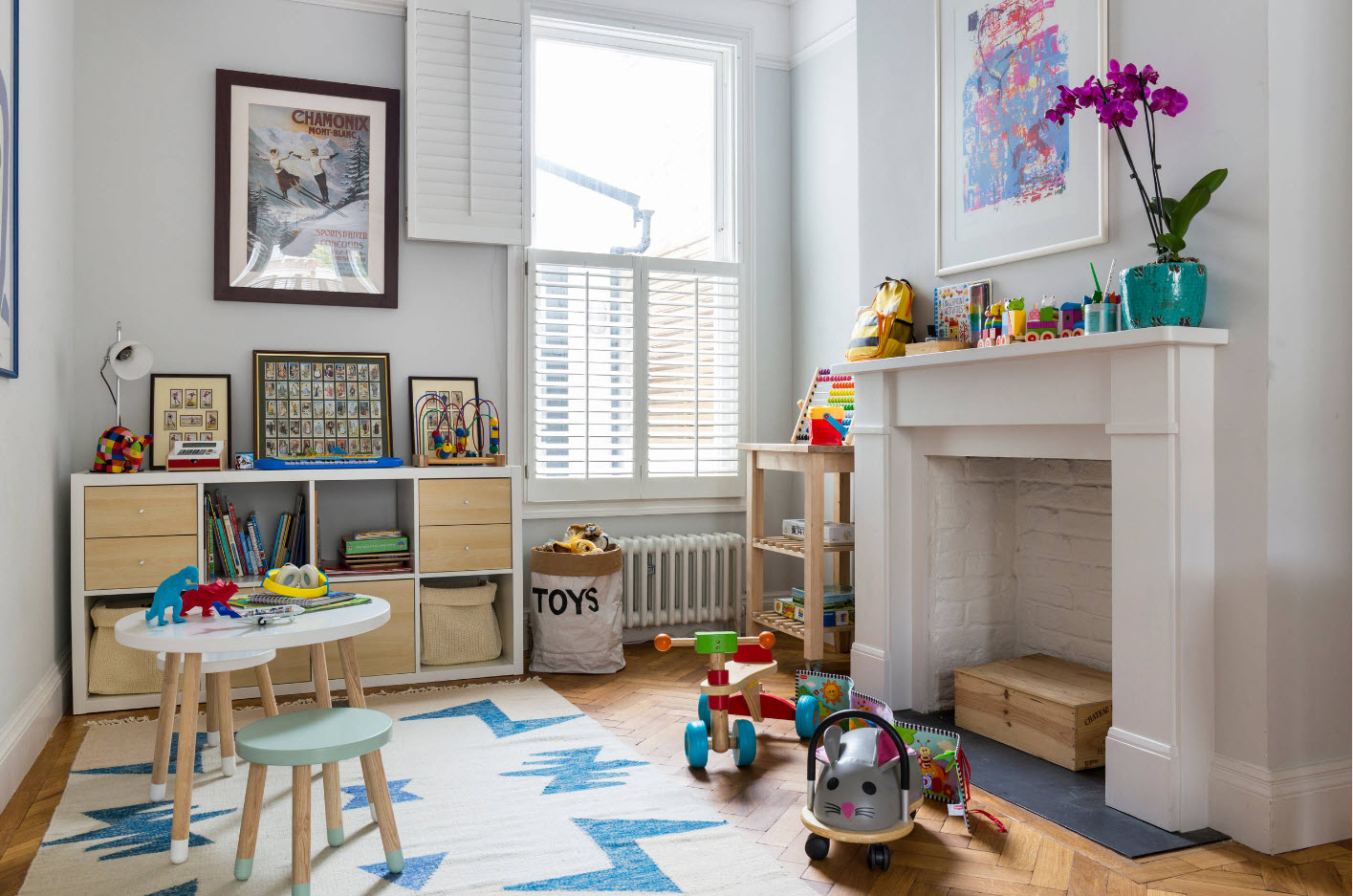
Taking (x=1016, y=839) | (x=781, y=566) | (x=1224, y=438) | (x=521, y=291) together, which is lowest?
(x=1016, y=839)

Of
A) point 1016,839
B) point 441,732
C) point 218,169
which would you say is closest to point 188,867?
point 441,732

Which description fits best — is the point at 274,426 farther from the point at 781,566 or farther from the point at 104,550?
the point at 781,566

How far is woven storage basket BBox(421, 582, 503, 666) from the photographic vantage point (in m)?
3.75

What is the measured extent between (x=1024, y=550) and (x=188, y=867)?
2.67 m

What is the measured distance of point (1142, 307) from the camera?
2.33 metres

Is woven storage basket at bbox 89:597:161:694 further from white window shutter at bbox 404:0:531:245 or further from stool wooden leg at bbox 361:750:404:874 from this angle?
white window shutter at bbox 404:0:531:245

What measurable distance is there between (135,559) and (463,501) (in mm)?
1126

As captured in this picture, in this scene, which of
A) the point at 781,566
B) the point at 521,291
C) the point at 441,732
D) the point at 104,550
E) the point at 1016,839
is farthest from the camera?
the point at 781,566

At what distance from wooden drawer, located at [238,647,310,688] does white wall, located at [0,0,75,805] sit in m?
0.56

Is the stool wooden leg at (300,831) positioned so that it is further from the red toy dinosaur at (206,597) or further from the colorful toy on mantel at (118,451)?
the colorful toy on mantel at (118,451)

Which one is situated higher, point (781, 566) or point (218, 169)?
point (218, 169)

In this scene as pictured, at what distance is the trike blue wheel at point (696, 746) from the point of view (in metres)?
2.71

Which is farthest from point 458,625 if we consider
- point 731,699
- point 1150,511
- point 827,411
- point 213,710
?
point 1150,511

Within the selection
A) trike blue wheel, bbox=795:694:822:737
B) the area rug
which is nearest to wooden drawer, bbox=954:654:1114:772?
trike blue wheel, bbox=795:694:822:737
